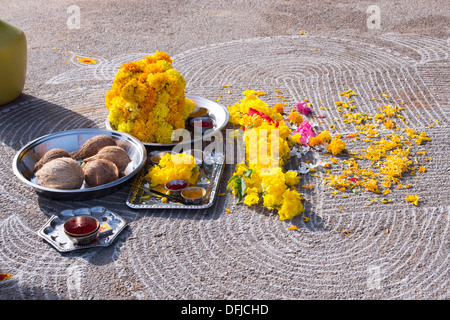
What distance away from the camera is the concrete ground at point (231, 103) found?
107 inches

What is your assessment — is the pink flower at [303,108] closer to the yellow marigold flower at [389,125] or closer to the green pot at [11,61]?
the yellow marigold flower at [389,125]

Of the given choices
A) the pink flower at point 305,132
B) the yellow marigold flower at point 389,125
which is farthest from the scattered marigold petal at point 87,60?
the yellow marigold flower at point 389,125

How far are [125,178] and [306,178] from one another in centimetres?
125

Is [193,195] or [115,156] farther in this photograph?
[115,156]

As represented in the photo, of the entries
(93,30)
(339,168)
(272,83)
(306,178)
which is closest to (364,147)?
(339,168)

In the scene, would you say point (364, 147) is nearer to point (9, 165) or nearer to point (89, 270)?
point (89, 270)

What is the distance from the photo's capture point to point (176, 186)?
340cm

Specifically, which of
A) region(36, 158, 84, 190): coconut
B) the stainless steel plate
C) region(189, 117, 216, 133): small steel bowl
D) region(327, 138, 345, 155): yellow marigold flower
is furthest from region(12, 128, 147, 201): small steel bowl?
region(327, 138, 345, 155): yellow marigold flower

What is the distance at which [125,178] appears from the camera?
3.30 meters

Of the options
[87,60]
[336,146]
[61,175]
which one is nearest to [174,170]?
[61,175]

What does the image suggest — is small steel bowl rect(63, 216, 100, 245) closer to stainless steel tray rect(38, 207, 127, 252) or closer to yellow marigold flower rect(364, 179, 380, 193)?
stainless steel tray rect(38, 207, 127, 252)

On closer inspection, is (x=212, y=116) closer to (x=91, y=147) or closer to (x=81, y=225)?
(x=91, y=147)

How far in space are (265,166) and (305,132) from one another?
0.68 m

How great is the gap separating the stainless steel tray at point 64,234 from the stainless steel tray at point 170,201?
169 mm
